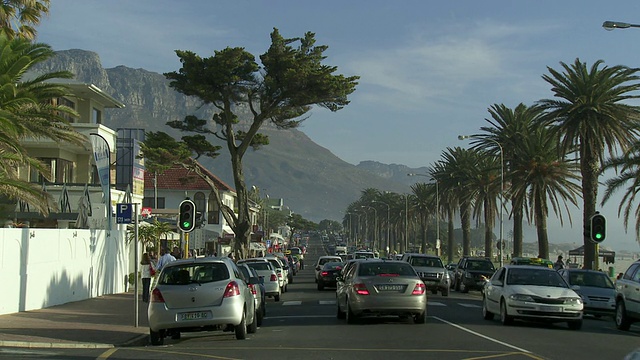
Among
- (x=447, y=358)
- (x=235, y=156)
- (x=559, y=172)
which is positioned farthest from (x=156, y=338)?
(x=559, y=172)

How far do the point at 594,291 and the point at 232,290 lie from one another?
14560 mm

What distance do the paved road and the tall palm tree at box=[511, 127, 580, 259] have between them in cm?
→ 2806

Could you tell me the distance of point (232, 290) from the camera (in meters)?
15.8

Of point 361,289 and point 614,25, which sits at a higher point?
point 614,25

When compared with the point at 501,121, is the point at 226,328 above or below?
below

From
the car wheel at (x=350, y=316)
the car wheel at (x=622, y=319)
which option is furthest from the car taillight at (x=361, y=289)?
the car wheel at (x=622, y=319)

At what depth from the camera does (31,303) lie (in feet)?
75.3

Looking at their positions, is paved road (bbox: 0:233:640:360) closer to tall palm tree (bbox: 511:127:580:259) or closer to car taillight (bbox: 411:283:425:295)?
car taillight (bbox: 411:283:425:295)

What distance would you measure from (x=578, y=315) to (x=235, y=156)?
104ft

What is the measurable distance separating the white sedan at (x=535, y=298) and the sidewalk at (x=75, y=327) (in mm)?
8616

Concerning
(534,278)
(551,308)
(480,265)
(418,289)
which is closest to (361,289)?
(418,289)

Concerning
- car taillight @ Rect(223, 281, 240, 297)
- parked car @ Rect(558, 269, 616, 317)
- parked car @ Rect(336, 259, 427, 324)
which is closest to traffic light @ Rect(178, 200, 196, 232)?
parked car @ Rect(336, 259, 427, 324)

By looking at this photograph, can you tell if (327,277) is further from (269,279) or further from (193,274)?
(193,274)

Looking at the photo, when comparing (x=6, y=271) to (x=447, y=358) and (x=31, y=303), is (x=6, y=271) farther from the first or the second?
(x=447, y=358)
